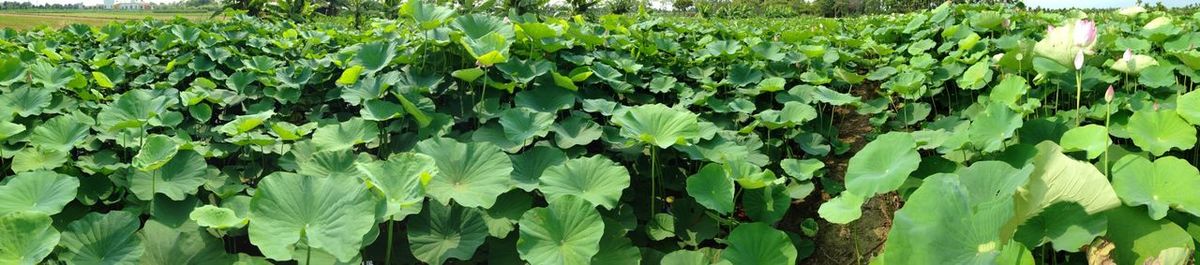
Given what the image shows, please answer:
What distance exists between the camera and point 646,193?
1780 mm

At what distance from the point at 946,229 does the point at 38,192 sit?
1606mm

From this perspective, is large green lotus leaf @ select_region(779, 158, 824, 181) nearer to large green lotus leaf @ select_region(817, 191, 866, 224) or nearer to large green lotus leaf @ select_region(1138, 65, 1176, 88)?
large green lotus leaf @ select_region(817, 191, 866, 224)

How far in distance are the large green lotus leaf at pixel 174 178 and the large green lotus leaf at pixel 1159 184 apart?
1817 mm

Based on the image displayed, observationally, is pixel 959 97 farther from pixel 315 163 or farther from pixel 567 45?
pixel 315 163

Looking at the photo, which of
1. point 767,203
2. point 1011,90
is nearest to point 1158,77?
point 1011,90

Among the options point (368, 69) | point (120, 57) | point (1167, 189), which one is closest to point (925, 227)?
point (1167, 189)

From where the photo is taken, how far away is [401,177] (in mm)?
1148

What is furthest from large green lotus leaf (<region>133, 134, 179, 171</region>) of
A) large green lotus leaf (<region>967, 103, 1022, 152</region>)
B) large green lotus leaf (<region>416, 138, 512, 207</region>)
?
large green lotus leaf (<region>967, 103, 1022, 152</region>)

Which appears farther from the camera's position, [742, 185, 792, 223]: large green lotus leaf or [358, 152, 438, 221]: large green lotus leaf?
[742, 185, 792, 223]: large green lotus leaf

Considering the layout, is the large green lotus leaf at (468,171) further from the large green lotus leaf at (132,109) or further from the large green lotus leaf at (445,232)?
the large green lotus leaf at (132,109)

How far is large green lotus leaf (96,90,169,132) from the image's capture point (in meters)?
1.65

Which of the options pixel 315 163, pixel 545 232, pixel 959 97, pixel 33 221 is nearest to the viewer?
pixel 33 221

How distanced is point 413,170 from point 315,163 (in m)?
0.42

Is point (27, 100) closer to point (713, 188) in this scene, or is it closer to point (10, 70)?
point (10, 70)
